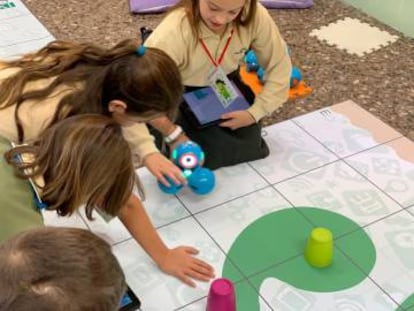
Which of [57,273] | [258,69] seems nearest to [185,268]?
[57,273]

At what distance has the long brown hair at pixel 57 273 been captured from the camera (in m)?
0.56

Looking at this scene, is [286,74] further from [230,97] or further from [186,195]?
[186,195]

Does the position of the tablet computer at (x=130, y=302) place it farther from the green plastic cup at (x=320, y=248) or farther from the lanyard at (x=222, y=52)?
the lanyard at (x=222, y=52)

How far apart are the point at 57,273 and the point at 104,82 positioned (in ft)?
1.75

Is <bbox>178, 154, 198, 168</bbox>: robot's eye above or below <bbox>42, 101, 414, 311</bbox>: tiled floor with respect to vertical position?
above

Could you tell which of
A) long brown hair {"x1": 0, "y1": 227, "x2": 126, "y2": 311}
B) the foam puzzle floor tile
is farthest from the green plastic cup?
the foam puzzle floor tile

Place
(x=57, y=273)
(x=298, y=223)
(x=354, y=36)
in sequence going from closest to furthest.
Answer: (x=57, y=273), (x=298, y=223), (x=354, y=36)

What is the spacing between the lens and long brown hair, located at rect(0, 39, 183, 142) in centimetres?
104

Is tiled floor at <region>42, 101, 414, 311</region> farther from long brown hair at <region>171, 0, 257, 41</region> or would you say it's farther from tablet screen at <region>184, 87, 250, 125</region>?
long brown hair at <region>171, 0, 257, 41</region>

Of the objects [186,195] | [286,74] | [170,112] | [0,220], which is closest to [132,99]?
[170,112]

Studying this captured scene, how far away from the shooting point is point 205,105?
150 cm

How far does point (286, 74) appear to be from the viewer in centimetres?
151

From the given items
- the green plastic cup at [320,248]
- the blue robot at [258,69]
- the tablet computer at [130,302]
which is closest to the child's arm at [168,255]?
the tablet computer at [130,302]

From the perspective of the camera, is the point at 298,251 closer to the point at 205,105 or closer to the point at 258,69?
the point at 205,105
